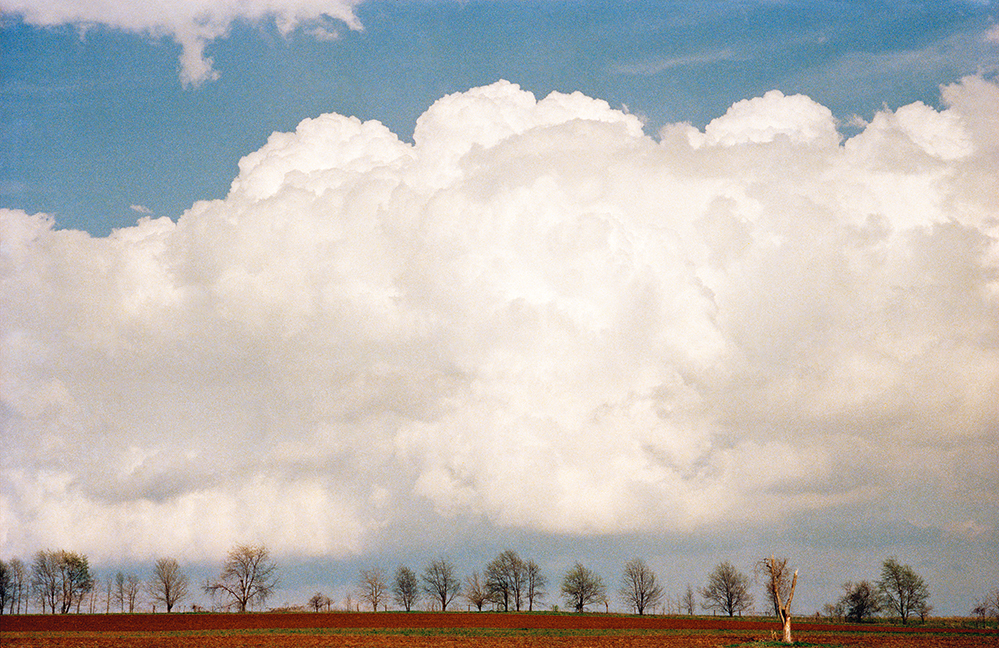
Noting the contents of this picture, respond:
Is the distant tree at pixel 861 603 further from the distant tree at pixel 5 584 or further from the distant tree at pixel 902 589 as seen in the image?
the distant tree at pixel 5 584

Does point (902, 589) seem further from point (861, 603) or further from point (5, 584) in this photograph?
point (5, 584)

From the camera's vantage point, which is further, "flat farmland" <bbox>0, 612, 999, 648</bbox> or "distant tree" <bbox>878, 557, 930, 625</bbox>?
"distant tree" <bbox>878, 557, 930, 625</bbox>

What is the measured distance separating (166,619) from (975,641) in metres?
99.3

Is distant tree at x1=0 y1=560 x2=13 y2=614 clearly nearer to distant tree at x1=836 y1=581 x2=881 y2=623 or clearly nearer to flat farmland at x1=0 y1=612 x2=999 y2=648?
flat farmland at x1=0 y1=612 x2=999 y2=648

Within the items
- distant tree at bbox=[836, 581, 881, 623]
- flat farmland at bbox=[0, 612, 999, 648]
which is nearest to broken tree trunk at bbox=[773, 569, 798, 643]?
A: flat farmland at bbox=[0, 612, 999, 648]

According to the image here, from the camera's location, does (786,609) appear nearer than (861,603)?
Yes

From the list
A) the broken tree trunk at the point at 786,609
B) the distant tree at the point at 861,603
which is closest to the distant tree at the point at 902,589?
the distant tree at the point at 861,603

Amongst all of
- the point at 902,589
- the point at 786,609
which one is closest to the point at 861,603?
the point at 902,589

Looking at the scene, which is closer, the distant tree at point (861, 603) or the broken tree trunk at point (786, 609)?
the broken tree trunk at point (786, 609)

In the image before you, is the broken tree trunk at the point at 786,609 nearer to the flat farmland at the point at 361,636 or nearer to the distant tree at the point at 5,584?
the flat farmland at the point at 361,636

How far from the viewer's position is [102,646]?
219 ft

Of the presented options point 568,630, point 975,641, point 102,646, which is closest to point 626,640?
point 568,630

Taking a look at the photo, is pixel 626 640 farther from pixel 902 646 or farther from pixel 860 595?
pixel 860 595

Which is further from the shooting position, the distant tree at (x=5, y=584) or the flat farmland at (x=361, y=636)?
the distant tree at (x=5, y=584)
